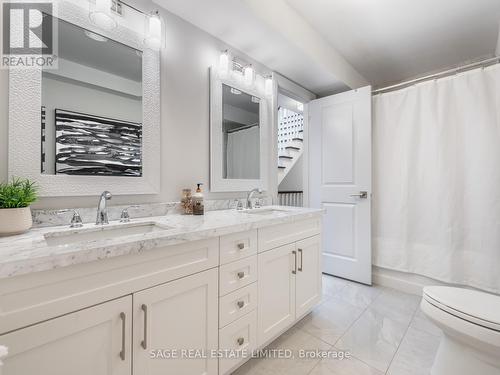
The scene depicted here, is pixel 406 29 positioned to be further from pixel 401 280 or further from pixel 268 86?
pixel 401 280

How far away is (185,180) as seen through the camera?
5.19ft

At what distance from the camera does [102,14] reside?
121cm

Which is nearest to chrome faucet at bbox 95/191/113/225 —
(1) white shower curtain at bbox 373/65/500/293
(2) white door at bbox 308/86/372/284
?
(2) white door at bbox 308/86/372/284

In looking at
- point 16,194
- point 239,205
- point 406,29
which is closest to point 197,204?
point 239,205

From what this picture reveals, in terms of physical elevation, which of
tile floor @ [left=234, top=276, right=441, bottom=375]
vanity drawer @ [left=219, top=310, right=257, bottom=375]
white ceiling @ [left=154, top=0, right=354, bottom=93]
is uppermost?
white ceiling @ [left=154, top=0, right=354, bottom=93]

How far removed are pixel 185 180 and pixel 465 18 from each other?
8.25ft

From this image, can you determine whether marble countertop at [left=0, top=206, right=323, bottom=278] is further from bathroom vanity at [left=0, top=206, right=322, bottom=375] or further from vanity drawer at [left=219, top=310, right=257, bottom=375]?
vanity drawer at [left=219, top=310, right=257, bottom=375]

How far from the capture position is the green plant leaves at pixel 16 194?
2.88 ft

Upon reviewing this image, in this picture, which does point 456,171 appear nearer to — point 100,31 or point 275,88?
point 275,88

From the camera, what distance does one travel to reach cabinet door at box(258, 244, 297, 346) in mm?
1346

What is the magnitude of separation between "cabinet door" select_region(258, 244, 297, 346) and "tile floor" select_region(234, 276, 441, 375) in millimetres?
152

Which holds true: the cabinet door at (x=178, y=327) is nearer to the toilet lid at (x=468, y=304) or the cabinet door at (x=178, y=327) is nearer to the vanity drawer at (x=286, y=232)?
the vanity drawer at (x=286, y=232)

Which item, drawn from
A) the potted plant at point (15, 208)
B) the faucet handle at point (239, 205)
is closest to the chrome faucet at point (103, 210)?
the potted plant at point (15, 208)

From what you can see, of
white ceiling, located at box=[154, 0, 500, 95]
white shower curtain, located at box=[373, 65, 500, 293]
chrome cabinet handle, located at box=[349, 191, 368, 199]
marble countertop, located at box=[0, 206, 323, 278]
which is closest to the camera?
marble countertop, located at box=[0, 206, 323, 278]
